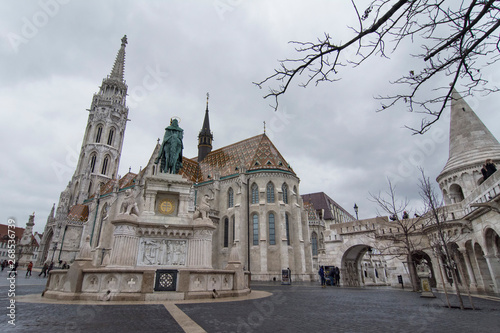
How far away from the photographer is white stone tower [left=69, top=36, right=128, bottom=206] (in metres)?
53.5

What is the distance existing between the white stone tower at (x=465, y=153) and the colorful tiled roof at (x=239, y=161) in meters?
16.3

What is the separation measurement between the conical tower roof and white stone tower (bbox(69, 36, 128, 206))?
54.9 metres

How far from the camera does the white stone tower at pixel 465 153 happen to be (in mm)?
19469

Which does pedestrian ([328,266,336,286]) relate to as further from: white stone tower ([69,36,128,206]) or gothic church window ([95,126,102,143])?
gothic church window ([95,126,102,143])

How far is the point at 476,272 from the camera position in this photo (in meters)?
14.2

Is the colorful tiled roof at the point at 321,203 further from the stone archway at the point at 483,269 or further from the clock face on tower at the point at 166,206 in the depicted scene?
the clock face on tower at the point at 166,206

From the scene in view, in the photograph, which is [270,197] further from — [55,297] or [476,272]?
[55,297]

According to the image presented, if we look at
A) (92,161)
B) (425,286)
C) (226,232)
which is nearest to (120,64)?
(92,161)

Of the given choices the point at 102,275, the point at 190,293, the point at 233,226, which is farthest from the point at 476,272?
the point at 233,226

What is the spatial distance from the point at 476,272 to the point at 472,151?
10.0m

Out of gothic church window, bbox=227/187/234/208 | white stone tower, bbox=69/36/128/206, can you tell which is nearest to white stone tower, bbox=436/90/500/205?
gothic church window, bbox=227/187/234/208

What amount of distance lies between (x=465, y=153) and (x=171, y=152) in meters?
21.4

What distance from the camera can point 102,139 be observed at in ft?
189

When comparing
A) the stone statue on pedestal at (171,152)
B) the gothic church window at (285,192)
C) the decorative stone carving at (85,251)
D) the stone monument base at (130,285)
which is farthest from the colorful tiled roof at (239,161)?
the decorative stone carving at (85,251)
